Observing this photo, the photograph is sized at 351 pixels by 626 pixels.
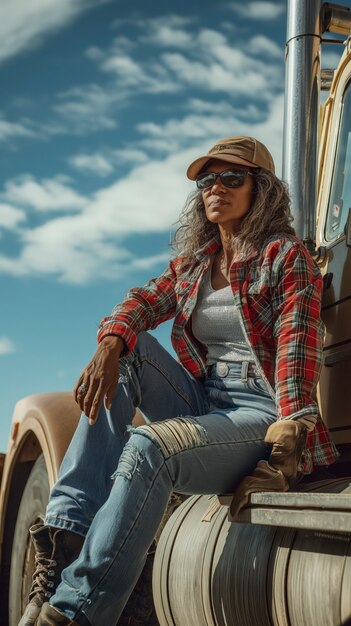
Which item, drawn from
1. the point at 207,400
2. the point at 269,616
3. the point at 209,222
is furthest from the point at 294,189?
the point at 269,616

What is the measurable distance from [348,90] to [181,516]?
165 centimetres

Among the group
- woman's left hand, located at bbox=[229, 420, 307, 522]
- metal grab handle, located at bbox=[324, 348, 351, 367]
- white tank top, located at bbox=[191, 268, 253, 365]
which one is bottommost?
woman's left hand, located at bbox=[229, 420, 307, 522]

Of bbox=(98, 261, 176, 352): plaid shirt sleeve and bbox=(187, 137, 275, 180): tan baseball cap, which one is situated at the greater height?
bbox=(187, 137, 275, 180): tan baseball cap

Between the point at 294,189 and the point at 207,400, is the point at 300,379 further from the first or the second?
the point at 294,189

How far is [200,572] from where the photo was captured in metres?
2.99

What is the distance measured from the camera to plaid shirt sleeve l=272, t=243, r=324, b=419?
2.89m

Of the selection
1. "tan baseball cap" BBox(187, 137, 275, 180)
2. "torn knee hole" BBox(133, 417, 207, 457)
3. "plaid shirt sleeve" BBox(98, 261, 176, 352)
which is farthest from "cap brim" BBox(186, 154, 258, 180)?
"torn knee hole" BBox(133, 417, 207, 457)

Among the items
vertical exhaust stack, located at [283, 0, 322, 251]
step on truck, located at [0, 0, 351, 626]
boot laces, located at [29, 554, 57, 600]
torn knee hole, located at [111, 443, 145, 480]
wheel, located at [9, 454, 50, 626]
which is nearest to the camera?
step on truck, located at [0, 0, 351, 626]

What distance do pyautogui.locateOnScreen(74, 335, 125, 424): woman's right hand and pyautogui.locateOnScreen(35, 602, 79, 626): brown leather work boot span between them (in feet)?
2.07

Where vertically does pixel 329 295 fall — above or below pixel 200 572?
above

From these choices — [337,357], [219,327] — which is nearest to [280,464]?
[337,357]

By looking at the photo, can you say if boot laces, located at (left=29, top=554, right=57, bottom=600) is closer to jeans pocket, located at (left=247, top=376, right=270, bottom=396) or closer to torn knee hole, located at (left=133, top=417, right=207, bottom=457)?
torn knee hole, located at (left=133, top=417, right=207, bottom=457)

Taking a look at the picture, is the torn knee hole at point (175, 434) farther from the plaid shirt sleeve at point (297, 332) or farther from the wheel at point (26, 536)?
the wheel at point (26, 536)

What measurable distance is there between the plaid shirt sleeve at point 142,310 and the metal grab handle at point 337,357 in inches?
23.8
